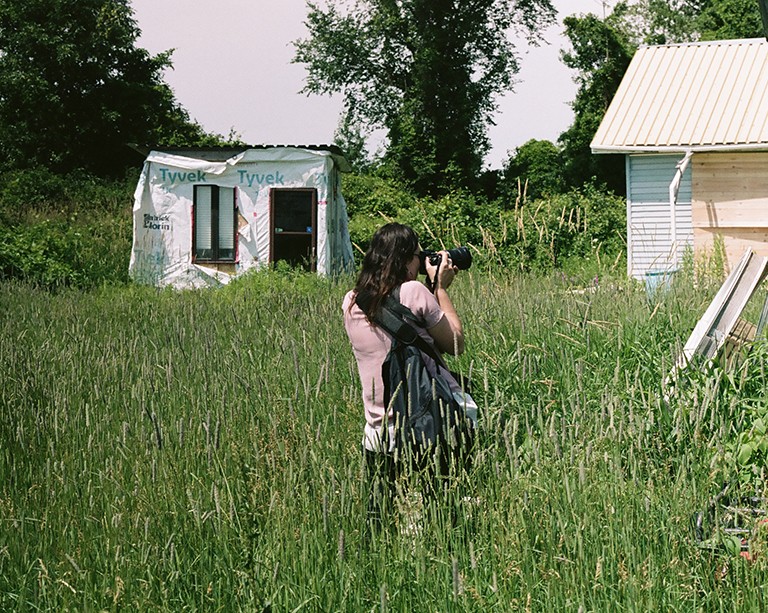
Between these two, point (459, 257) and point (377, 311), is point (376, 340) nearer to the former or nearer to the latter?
point (377, 311)

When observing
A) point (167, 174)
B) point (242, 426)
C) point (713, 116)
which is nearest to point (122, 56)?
point (167, 174)

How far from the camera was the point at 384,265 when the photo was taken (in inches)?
159

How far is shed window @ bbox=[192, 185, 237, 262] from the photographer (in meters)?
18.9

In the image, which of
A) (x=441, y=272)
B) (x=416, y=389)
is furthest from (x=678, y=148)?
(x=416, y=389)

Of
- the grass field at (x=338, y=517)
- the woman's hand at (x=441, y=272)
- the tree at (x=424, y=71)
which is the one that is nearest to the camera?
the grass field at (x=338, y=517)

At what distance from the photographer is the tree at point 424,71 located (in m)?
31.2

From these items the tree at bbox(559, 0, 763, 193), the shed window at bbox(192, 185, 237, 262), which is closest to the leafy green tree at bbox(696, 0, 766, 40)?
the tree at bbox(559, 0, 763, 193)

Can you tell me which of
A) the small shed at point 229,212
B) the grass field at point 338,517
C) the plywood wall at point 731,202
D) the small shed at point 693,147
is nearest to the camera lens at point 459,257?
the grass field at point 338,517

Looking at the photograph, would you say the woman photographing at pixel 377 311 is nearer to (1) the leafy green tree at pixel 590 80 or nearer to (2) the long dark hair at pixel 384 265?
(2) the long dark hair at pixel 384 265

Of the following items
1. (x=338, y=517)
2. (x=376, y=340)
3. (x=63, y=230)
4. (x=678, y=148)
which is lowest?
(x=338, y=517)

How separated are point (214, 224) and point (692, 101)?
30.6 feet

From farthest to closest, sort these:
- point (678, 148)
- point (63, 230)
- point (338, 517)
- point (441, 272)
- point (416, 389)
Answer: point (63, 230)
point (678, 148)
point (441, 272)
point (416, 389)
point (338, 517)

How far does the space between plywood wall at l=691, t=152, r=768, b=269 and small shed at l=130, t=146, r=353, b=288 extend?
631 cm

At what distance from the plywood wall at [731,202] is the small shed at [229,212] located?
631cm
